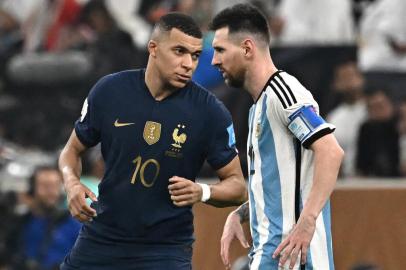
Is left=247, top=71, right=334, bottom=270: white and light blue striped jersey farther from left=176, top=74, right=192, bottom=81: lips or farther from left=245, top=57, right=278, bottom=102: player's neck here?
left=176, top=74, right=192, bottom=81: lips

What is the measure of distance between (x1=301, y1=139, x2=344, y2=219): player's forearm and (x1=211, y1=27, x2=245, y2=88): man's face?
25.8 inches

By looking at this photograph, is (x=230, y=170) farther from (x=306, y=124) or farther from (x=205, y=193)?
(x=306, y=124)

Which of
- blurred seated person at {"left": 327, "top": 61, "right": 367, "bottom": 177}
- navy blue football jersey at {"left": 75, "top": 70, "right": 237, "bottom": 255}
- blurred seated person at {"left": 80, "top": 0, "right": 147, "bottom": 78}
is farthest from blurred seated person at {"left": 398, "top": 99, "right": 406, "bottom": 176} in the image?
navy blue football jersey at {"left": 75, "top": 70, "right": 237, "bottom": 255}

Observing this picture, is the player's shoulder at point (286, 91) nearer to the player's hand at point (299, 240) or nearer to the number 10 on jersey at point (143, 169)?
the player's hand at point (299, 240)

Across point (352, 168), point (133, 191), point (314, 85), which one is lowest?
point (133, 191)

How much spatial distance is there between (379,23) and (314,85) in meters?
1.52

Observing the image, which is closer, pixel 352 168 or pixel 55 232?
pixel 55 232

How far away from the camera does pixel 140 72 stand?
6609 mm

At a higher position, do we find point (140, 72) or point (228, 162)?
point (140, 72)

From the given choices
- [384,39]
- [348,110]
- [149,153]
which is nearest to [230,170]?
[149,153]

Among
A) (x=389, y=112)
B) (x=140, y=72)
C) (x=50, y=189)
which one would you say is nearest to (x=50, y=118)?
(x=50, y=189)

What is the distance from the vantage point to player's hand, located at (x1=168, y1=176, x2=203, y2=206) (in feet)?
19.7

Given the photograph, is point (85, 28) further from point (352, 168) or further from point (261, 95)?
point (261, 95)

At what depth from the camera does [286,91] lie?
5.90 meters
